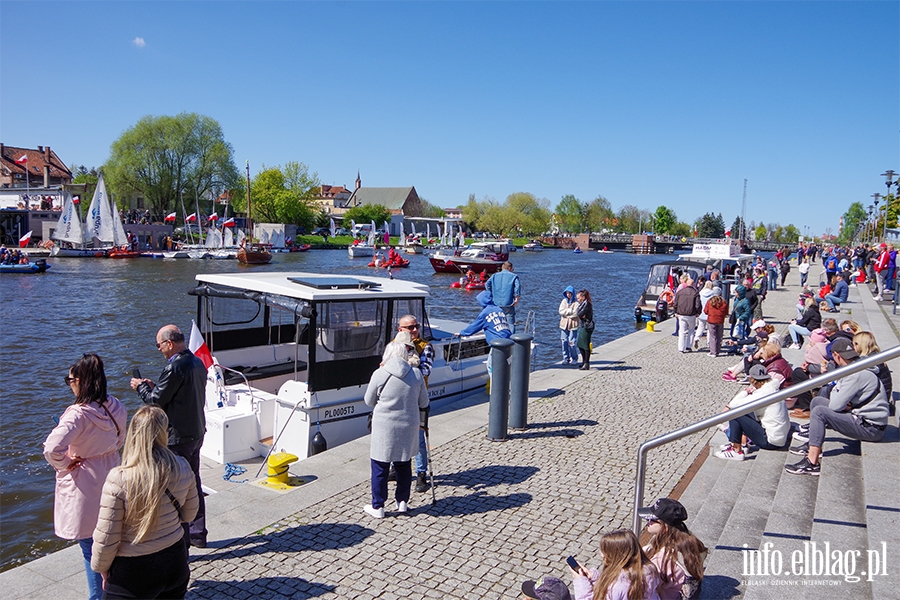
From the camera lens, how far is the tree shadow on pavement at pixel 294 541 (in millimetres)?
5660

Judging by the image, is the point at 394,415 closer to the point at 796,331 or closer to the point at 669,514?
the point at 669,514

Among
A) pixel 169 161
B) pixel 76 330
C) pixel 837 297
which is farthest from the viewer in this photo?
pixel 169 161

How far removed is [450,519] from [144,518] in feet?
Result: 11.1

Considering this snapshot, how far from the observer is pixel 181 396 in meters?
5.58

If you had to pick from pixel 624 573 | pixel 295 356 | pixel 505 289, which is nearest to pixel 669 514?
pixel 624 573

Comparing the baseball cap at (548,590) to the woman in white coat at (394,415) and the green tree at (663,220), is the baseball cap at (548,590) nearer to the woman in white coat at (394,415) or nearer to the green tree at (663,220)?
the woman in white coat at (394,415)

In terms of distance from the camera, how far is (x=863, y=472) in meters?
6.18

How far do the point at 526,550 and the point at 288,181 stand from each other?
11261cm

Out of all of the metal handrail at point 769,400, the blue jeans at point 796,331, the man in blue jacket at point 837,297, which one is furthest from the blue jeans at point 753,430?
the man in blue jacket at point 837,297

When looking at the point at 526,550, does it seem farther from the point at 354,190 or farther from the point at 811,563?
the point at 354,190

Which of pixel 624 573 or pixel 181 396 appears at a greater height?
pixel 181 396

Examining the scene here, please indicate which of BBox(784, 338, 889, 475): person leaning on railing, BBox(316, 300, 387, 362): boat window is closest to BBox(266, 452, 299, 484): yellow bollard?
BBox(316, 300, 387, 362): boat window

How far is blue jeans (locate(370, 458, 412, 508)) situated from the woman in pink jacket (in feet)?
7.93

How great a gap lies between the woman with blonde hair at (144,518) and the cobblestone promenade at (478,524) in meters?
1.35
